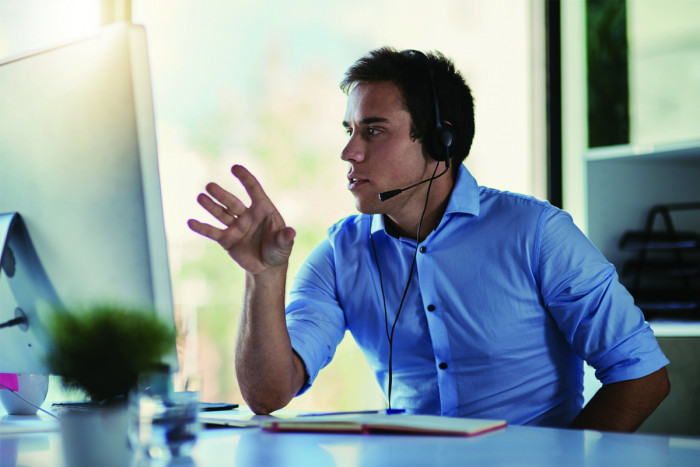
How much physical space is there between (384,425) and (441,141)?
2.82 ft

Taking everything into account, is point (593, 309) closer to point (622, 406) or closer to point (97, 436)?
point (622, 406)

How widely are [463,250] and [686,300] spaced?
0.97 meters

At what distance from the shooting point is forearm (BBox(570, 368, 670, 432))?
135cm

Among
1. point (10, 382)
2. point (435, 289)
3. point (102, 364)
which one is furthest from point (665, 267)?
point (102, 364)

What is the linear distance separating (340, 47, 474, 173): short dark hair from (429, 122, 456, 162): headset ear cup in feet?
0.11

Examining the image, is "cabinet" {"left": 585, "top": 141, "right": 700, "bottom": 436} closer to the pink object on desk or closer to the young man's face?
the young man's face

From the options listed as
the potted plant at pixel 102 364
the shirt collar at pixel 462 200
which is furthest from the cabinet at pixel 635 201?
the potted plant at pixel 102 364

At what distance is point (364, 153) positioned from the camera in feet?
5.43

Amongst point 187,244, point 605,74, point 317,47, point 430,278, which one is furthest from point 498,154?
point 430,278

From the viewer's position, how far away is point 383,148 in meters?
1.67

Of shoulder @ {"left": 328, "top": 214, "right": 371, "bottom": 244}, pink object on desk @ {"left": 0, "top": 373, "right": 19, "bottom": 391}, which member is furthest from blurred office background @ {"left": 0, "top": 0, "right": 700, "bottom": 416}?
pink object on desk @ {"left": 0, "top": 373, "right": 19, "bottom": 391}

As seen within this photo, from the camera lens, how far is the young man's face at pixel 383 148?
5.38ft

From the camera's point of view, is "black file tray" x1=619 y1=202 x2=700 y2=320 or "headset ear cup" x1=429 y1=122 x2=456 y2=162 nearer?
"headset ear cup" x1=429 y1=122 x2=456 y2=162

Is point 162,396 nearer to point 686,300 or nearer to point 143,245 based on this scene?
point 143,245
